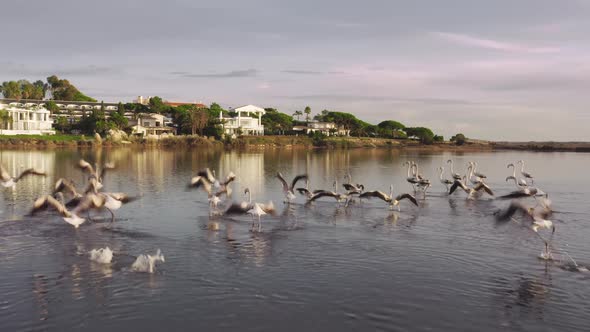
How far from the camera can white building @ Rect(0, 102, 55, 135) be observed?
99.2 m

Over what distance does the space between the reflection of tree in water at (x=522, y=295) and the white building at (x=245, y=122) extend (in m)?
99.9

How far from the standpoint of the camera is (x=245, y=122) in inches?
4692

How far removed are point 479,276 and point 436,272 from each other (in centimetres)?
103

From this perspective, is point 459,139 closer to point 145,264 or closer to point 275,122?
point 275,122

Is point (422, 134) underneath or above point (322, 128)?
underneath

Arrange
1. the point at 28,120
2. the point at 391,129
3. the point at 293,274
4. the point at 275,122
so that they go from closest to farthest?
1. the point at 293,274
2. the point at 28,120
3. the point at 275,122
4. the point at 391,129

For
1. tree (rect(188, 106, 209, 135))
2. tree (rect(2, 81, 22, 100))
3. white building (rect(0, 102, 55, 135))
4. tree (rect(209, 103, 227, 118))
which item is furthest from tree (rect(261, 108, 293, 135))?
tree (rect(2, 81, 22, 100))

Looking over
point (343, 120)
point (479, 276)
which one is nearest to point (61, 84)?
point (343, 120)

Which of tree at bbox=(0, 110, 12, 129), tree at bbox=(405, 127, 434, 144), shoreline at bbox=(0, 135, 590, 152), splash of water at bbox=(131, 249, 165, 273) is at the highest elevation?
tree at bbox=(0, 110, 12, 129)

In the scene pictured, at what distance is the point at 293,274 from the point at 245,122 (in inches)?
4238

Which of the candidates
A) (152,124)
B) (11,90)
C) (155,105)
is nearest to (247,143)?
(152,124)

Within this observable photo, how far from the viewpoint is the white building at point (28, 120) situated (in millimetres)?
99250

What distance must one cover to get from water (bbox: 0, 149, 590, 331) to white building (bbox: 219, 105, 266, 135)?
93.5 metres

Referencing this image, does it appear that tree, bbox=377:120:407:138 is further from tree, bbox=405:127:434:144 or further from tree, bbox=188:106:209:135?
tree, bbox=188:106:209:135
